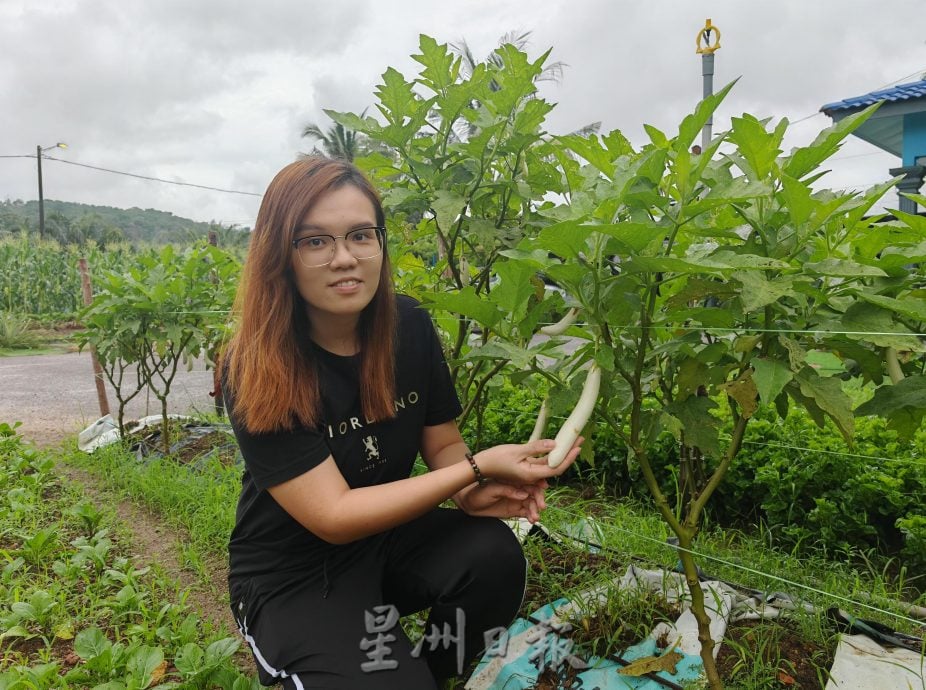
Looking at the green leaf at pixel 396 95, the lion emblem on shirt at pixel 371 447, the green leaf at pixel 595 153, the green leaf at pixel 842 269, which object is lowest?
the lion emblem on shirt at pixel 371 447

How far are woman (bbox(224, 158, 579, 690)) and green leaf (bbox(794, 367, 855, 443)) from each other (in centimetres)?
42

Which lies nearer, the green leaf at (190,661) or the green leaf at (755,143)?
the green leaf at (755,143)

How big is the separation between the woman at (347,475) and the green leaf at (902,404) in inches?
21.0

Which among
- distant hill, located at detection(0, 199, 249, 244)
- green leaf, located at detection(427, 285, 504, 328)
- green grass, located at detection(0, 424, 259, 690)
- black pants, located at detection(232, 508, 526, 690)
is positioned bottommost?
green grass, located at detection(0, 424, 259, 690)

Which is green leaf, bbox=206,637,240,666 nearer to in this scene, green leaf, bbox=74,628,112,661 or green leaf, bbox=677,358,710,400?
green leaf, bbox=74,628,112,661

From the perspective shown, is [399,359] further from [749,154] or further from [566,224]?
[749,154]

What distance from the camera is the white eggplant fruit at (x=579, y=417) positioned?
122 cm

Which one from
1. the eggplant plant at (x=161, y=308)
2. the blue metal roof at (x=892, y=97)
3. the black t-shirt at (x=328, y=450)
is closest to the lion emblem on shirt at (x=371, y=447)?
the black t-shirt at (x=328, y=450)

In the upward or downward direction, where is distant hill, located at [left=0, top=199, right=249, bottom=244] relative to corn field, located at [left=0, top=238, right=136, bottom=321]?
upward

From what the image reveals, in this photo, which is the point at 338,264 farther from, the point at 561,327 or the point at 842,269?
the point at 842,269

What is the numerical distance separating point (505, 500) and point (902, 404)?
817 millimetres

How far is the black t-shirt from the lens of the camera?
1531 mm

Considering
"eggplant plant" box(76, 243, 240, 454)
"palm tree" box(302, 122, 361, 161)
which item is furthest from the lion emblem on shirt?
"palm tree" box(302, 122, 361, 161)

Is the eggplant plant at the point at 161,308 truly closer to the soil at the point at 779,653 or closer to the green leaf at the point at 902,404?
the soil at the point at 779,653
